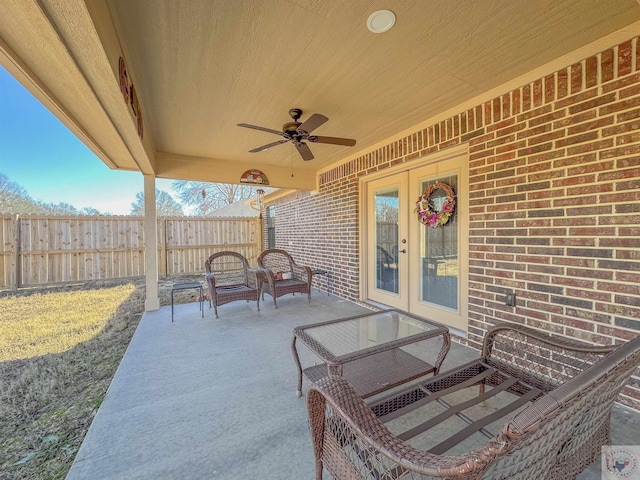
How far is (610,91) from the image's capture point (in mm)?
1938

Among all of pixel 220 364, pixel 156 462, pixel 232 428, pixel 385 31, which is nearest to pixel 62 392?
pixel 220 364

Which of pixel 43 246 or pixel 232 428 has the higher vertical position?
pixel 43 246

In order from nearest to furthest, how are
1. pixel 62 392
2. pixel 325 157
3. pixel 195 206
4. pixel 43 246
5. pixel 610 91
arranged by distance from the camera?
pixel 610 91 < pixel 62 392 < pixel 325 157 < pixel 43 246 < pixel 195 206

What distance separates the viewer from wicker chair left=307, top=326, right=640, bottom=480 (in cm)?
73

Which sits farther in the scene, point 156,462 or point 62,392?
point 62,392

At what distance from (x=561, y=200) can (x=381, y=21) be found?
1944 millimetres

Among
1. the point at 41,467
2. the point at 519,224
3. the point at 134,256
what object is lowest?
the point at 41,467

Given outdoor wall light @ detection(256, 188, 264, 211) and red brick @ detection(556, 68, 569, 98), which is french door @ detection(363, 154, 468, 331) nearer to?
red brick @ detection(556, 68, 569, 98)

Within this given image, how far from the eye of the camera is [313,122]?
275cm

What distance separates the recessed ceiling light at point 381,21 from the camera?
5.63ft

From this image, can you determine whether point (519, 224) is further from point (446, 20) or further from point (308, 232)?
point (308, 232)

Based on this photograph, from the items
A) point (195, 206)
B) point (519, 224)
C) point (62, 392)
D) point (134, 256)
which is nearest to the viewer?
point (62, 392)

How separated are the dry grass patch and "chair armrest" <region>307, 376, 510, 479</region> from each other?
1.46 m

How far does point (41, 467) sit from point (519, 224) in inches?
148
